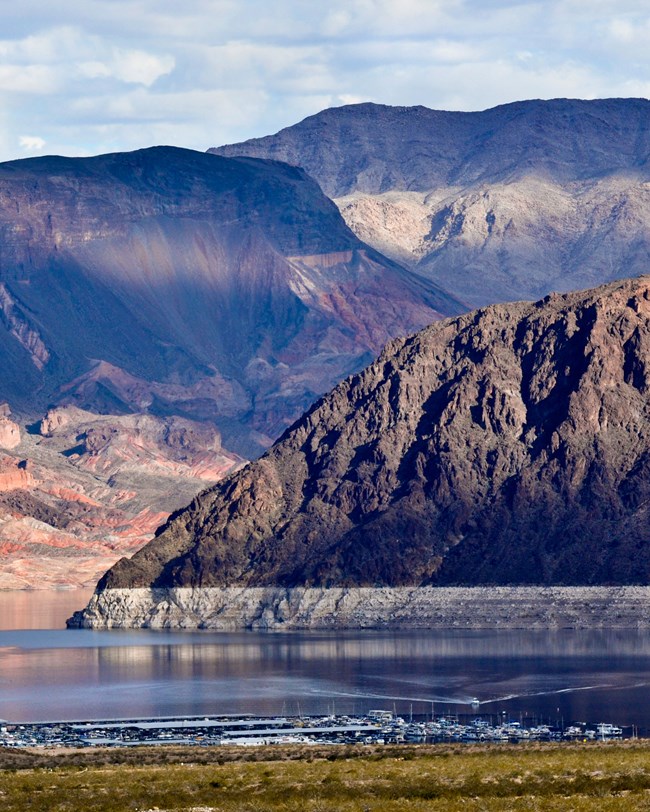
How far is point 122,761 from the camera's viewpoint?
11875 cm

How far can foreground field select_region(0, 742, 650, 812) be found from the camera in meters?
80.1

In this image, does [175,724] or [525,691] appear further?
[525,691]

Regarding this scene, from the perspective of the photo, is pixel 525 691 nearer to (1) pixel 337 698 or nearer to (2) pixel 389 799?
(1) pixel 337 698

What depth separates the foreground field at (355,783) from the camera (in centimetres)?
8012

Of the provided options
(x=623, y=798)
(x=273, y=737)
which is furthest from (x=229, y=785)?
(x=273, y=737)

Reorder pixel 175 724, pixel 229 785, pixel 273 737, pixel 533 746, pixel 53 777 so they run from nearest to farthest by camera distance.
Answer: pixel 229 785
pixel 53 777
pixel 533 746
pixel 273 737
pixel 175 724

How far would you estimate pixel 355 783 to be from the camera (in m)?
89.1

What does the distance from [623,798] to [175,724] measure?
89362 millimetres

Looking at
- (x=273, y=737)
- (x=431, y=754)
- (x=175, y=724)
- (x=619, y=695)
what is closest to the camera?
(x=431, y=754)

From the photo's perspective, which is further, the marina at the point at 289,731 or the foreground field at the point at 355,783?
the marina at the point at 289,731

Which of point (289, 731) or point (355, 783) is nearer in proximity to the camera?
point (355, 783)

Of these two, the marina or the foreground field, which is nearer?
the foreground field

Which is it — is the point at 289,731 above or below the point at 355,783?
above

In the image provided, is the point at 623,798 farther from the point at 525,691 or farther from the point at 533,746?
the point at 525,691
